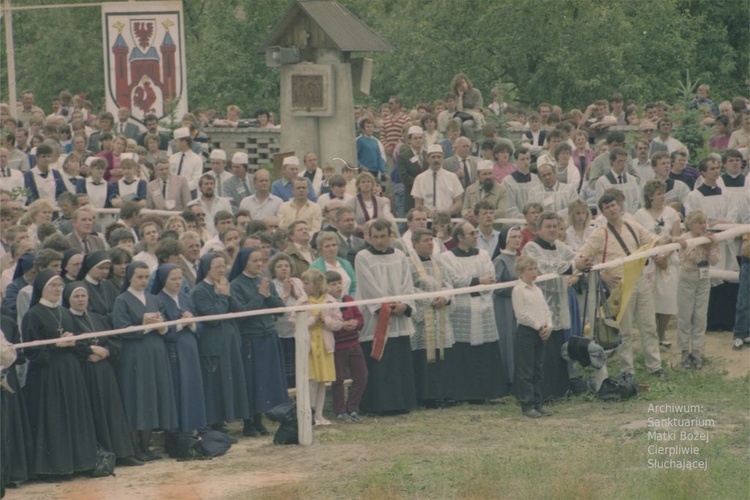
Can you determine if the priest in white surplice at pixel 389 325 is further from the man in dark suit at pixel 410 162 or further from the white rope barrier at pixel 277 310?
the man in dark suit at pixel 410 162

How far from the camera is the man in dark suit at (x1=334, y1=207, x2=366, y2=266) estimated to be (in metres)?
16.1

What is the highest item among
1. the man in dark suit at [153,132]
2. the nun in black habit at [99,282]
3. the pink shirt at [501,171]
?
the man in dark suit at [153,132]

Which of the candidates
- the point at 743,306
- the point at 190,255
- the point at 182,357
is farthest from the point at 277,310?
the point at 743,306

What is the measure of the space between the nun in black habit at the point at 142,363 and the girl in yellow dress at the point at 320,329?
138 centimetres

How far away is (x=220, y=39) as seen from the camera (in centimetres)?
3438

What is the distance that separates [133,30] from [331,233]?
12094 mm

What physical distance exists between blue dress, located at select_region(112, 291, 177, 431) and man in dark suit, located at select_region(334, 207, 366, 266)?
10.4 feet

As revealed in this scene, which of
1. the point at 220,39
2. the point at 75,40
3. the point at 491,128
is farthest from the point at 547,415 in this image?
the point at 75,40

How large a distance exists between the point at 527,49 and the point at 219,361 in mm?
19317

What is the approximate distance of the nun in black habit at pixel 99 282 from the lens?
13.4 meters

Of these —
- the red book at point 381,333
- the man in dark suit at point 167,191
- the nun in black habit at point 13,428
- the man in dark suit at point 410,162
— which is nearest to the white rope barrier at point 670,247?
the red book at point 381,333

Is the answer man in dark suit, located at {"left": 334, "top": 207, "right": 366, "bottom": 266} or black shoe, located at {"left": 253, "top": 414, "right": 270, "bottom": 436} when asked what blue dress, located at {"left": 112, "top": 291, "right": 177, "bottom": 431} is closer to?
black shoe, located at {"left": 253, "top": 414, "right": 270, "bottom": 436}

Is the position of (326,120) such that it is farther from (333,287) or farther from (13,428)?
(13,428)

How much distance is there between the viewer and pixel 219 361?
13.9 m
